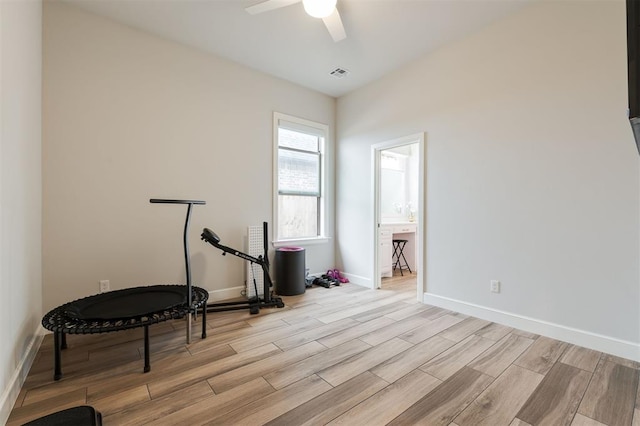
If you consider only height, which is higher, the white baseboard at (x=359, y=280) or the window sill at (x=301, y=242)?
the window sill at (x=301, y=242)

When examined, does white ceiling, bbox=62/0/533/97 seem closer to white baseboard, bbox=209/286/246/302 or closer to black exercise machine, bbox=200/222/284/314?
black exercise machine, bbox=200/222/284/314

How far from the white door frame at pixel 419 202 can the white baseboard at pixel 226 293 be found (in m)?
1.93

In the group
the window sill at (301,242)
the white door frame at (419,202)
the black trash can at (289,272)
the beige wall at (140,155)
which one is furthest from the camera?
the window sill at (301,242)

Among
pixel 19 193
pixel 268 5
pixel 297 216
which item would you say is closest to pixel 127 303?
pixel 19 193

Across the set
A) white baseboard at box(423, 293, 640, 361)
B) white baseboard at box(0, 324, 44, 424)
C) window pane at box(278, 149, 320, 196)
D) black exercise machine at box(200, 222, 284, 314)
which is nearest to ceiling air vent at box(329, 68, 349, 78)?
window pane at box(278, 149, 320, 196)

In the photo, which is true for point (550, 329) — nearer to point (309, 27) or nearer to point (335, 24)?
point (335, 24)

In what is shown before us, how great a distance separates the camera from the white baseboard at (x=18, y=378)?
1.49 metres

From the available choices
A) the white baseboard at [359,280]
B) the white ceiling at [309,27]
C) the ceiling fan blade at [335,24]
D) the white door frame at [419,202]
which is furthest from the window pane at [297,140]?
the white baseboard at [359,280]

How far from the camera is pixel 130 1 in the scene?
8.75 feet

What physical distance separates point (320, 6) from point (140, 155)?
2.35 metres

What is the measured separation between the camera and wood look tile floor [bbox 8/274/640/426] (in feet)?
5.19

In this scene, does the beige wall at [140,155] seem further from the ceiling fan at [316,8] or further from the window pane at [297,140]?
the ceiling fan at [316,8]

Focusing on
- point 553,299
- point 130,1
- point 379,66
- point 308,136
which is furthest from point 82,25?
point 553,299

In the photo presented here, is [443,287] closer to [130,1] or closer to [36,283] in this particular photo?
[36,283]
